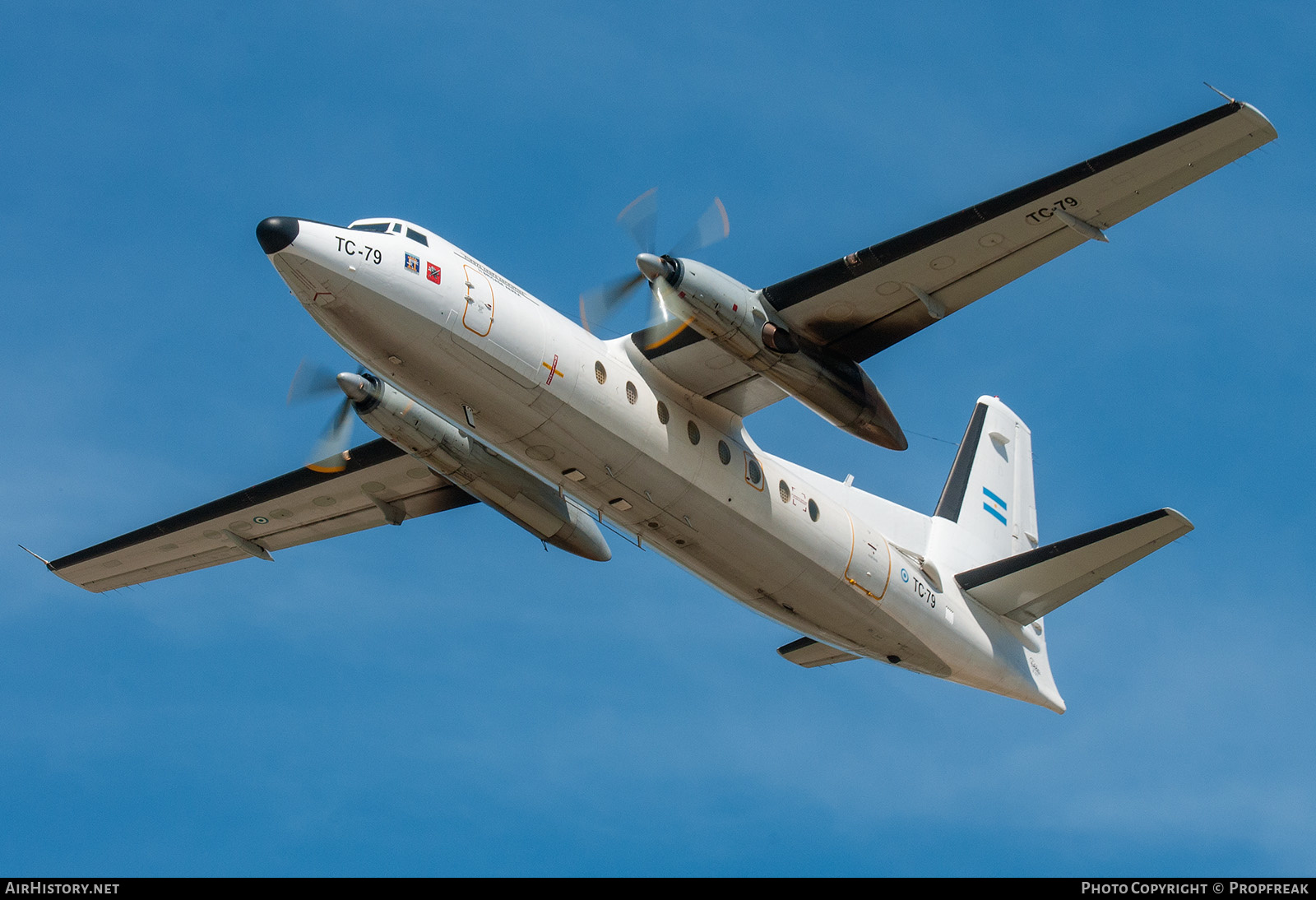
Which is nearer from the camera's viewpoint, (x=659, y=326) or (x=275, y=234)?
(x=275, y=234)

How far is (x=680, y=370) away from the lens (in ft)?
55.2

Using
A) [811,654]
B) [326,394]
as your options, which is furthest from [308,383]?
[811,654]

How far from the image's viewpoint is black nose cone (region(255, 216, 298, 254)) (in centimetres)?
1427

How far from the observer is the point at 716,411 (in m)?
17.4

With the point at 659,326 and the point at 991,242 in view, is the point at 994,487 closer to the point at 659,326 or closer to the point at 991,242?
the point at 991,242

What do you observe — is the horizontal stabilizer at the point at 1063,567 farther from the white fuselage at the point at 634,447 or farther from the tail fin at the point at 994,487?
the tail fin at the point at 994,487

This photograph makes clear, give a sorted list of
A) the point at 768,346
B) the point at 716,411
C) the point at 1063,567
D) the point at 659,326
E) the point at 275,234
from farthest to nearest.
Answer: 1. the point at 1063,567
2. the point at 716,411
3. the point at 659,326
4. the point at 768,346
5. the point at 275,234

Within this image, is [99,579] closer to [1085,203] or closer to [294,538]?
[294,538]

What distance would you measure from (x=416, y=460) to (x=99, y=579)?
6.60 meters

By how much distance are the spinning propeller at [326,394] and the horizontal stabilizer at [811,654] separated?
7676 mm

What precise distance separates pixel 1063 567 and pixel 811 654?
4194 millimetres

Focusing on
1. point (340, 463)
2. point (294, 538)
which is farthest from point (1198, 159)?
point (294, 538)

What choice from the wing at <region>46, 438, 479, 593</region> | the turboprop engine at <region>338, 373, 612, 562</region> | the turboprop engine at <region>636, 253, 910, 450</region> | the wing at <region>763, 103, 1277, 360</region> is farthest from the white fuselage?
the wing at <region>46, 438, 479, 593</region>
